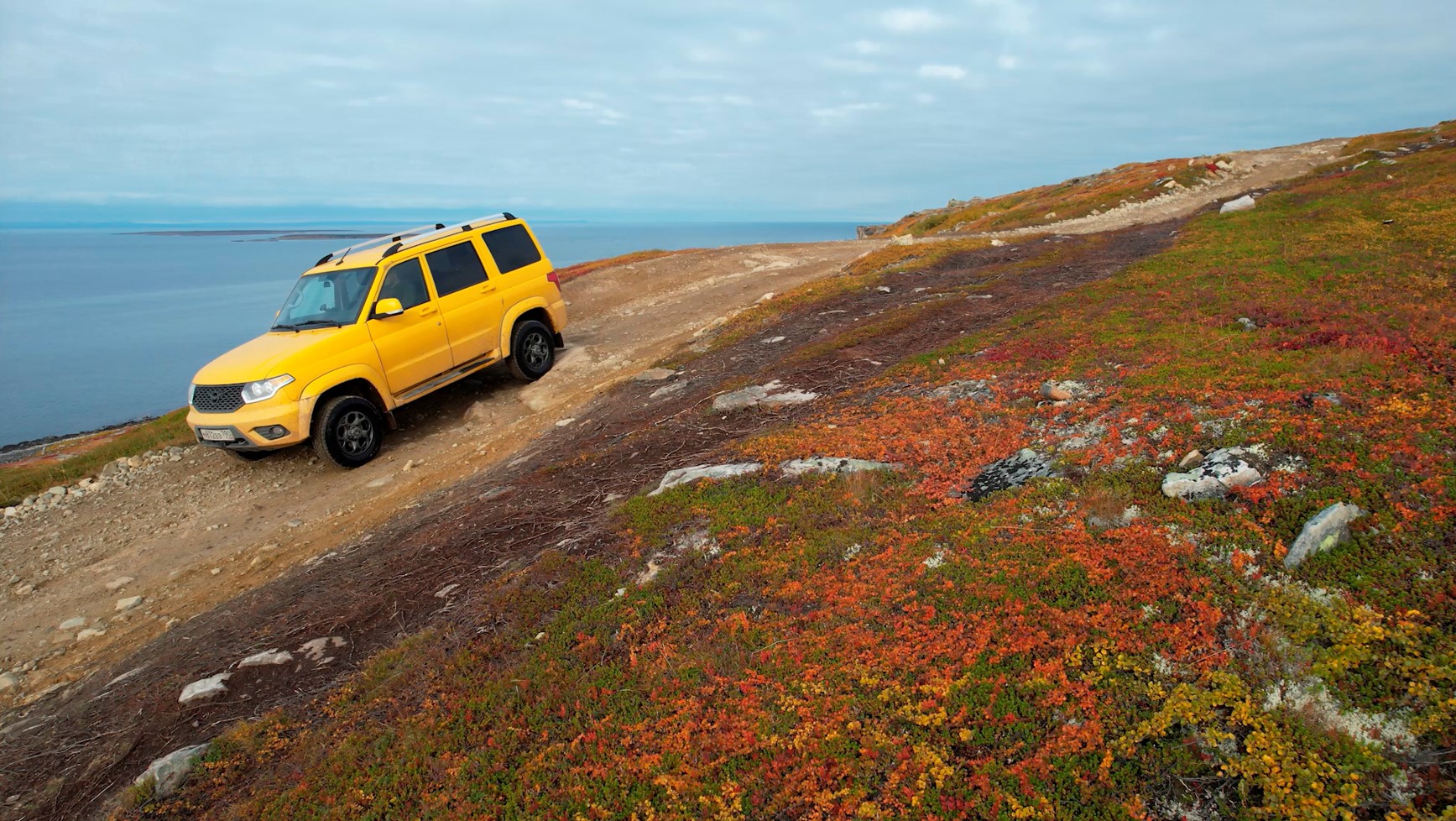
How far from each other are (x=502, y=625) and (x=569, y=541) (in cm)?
146

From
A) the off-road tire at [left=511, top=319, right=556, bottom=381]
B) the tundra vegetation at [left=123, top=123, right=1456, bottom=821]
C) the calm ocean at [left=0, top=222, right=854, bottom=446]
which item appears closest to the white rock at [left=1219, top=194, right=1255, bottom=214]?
the tundra vegetation at [left=123, top=123, right=1456, bottom=821]

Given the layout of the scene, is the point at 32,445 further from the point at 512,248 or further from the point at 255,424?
the point at 512,248

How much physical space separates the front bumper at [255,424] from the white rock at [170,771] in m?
6.29

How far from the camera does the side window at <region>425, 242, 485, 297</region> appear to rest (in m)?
12.6

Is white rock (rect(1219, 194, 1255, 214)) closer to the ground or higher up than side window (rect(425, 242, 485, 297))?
closer to the ground

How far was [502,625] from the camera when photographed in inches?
239

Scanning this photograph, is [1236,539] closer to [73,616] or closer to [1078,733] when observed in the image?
[1078,733]

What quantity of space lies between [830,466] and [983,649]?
3290 millimetres

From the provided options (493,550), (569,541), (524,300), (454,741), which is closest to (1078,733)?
(454,741)

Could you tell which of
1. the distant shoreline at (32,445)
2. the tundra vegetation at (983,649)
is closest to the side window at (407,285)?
the tundra vegetation at (983,649)

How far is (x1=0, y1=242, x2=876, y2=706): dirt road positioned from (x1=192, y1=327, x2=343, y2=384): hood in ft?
6.44

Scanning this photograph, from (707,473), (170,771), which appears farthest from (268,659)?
(707,473)

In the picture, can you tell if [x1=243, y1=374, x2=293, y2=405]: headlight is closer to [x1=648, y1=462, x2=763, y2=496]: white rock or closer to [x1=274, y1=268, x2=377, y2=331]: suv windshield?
→ [x1=274, y1=268, x2=377, y2=331]: suv windshield

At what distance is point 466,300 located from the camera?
42.5 ft
